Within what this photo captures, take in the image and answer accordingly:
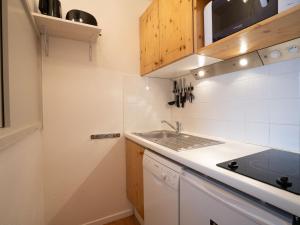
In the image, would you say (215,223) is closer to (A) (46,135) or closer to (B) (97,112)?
(B) (97,112)

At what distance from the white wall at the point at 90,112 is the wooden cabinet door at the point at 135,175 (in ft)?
0.38

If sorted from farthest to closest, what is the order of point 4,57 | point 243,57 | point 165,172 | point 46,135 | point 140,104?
point 140,104
point 46,135
point 243,57
point 165,172
point 4,57

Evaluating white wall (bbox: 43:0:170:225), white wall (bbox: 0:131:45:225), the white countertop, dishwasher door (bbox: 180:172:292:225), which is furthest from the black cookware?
dishwasher door (bbox: 180:172:292:225)

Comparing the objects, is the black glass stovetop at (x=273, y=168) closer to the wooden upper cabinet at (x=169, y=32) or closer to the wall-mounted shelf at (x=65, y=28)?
the wooden upper cabinet at (x=169, y=32)

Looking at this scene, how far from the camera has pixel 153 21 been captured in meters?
1.60

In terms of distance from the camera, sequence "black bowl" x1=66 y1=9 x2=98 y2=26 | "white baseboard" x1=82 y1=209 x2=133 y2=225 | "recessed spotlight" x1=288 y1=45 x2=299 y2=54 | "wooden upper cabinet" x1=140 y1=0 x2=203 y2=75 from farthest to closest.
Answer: "white baseboard" x1=82 y1=209 x2=133 y2=225 → "black bowl" x1=66 y1=9 x2=98 y2=26 → "wooden upper cabinet" x1=140 y1=0 x2=203 y2=75 → "recessed spotlight" x1=288 y1=45 x2=299 y2=54

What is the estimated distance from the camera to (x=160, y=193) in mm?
1117

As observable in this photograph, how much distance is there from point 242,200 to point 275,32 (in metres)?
0.84

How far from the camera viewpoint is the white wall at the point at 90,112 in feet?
5.02

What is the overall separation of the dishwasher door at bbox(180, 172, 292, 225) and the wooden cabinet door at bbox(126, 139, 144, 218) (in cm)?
60

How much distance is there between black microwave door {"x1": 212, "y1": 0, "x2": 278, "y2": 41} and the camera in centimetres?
78

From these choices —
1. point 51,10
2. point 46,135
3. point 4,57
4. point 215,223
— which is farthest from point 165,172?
point 51,10

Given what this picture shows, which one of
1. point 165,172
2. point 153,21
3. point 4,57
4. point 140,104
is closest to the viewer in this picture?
point 4,57

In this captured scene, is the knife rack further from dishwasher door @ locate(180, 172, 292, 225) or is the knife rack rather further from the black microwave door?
dishwasher door @ locate(180, 172, 292, 225)
